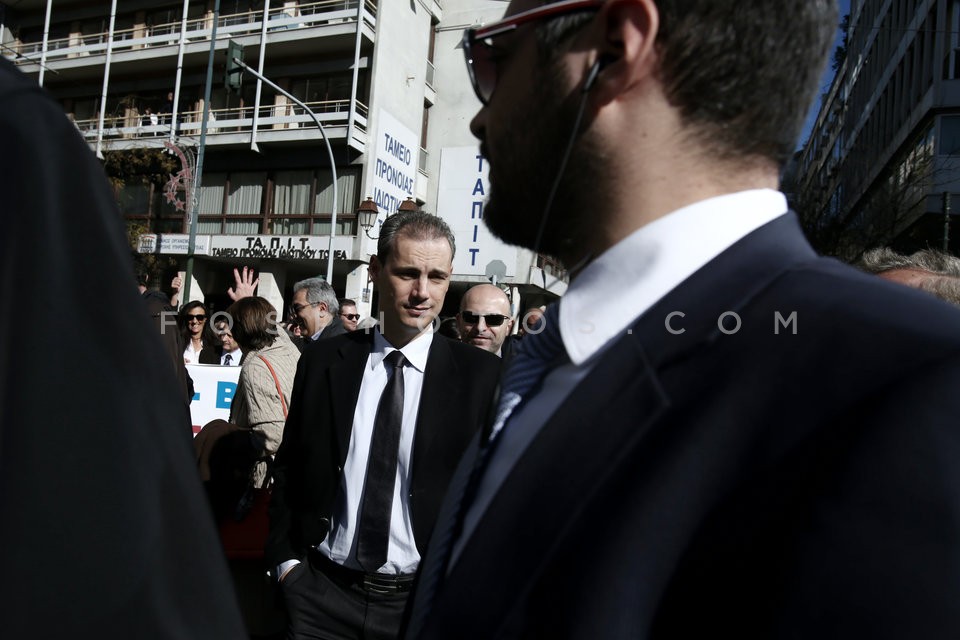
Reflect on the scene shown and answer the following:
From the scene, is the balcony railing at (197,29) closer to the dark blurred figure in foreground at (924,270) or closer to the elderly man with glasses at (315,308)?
the elderly man with glasses at (315,308)

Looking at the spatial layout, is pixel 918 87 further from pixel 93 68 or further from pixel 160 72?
pixel 93 68

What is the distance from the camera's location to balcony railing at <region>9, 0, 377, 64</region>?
20438 millimetres

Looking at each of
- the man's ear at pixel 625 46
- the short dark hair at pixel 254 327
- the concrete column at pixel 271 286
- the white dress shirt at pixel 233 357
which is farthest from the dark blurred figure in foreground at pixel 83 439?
the concrete column at pixel 271 286

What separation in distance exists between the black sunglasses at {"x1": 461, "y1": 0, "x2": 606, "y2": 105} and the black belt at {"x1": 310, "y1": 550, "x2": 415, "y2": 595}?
6.14ft

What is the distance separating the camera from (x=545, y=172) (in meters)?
1.02

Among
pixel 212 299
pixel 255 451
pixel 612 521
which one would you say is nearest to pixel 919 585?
pixel 612 521

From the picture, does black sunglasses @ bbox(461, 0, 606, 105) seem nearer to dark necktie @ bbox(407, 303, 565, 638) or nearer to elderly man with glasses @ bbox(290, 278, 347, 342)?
dark necktie @ bbox(407, 303, 565, 638)

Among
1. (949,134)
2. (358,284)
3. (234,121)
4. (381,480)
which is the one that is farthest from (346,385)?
(949,134)

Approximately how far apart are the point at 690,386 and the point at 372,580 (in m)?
2.07

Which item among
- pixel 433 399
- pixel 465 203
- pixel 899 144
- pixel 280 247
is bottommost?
pixel 433 399

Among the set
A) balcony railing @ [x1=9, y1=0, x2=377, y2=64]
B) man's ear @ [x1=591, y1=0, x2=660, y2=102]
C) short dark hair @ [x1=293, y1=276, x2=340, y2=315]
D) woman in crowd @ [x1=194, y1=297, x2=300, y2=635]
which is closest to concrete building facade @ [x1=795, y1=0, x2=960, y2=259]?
short dark hair @ [x1=293, y1=276, x2=340, y2=315]

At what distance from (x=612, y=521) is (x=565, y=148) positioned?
0.53 m

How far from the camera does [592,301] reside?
3.01 feet

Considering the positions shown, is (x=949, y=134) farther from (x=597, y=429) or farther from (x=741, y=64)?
(x=597, y=429)
